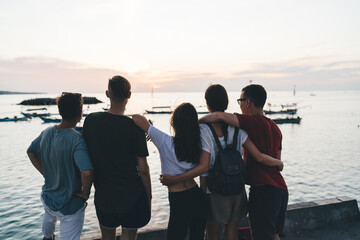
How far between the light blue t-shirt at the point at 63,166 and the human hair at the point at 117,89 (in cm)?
60

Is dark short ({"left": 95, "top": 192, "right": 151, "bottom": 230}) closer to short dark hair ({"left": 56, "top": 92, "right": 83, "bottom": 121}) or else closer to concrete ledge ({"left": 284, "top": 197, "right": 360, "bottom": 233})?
short dark hair ({"left": 56, "top": 92, "right": 83, "bottom": 121})

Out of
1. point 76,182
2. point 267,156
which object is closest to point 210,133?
point 267,156

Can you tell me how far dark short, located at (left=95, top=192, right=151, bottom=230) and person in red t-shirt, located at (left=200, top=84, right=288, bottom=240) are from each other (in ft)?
3.95

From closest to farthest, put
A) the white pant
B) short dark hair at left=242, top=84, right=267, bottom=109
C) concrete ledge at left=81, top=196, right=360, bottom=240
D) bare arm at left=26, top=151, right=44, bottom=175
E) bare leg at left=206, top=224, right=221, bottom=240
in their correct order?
1. the white pant
2. bare arm at left=26, top=151, right=44, bottom=175
3. bare leg at left=206, top=224, right=221, bottom=240
4. short dark hair at left=242, top=84, right=267, bottom=109
5. concrete ledge at left=81, top=196, right=360, bottom=240

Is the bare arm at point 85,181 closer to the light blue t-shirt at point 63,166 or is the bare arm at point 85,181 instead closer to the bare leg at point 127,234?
the light blue t-shirt at point 63,166

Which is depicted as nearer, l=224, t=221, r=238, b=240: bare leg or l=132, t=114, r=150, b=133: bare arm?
l=132, t=114, r=150, b=133: bare arm

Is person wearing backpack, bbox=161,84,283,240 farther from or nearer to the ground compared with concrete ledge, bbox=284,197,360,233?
farther from the ground

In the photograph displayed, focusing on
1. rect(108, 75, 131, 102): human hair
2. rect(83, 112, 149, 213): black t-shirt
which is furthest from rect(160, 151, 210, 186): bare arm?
rect(108, 75, 131, 102): human hair

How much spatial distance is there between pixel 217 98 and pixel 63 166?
6.27 feet

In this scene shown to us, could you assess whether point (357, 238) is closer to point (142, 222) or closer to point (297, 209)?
point (297, 209)

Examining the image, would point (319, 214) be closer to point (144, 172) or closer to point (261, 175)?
point (261, 175)

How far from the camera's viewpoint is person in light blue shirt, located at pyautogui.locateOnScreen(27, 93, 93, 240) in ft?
8.57

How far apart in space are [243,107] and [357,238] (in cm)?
335

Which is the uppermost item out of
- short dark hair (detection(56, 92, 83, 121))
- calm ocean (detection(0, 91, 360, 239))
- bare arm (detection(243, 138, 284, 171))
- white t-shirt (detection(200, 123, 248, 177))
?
short dark hair (detection(56, 92, 83, 121))
